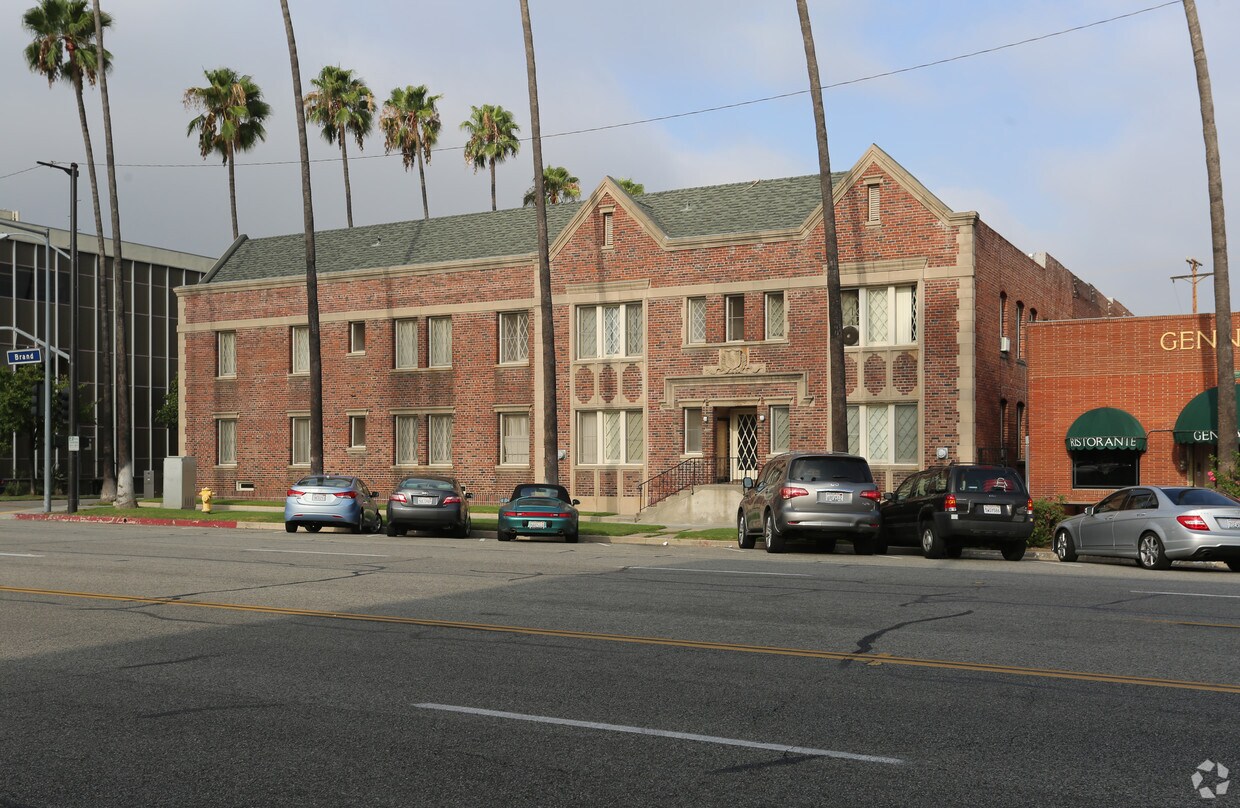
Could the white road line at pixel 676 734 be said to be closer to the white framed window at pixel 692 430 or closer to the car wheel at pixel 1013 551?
the car wheel at pixel 1013 551

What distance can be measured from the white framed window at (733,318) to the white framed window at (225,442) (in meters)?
19.7

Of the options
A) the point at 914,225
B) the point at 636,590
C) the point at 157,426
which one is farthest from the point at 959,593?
the point at 157,426

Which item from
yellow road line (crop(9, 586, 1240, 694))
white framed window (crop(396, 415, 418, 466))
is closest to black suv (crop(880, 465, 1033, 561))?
yellow road line (crop(9, 586, 1240, 694))

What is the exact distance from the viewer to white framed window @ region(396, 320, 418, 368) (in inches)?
1638

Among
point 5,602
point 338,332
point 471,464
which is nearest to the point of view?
point 5,602

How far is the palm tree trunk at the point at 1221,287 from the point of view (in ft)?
82.6

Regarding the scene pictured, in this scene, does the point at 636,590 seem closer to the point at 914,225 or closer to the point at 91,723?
the point at 91,723

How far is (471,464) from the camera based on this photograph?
40.0 metres

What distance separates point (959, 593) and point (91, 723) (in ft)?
32.6

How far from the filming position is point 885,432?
33.7m

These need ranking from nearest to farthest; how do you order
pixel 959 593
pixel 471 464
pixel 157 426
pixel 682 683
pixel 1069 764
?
pixel 1069 764 → pixel 682 683 → pixel 959 593 → pixel 471 464 → pixel 157 426

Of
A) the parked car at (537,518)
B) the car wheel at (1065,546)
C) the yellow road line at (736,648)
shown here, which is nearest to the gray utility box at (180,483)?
the parked car at (537,518)

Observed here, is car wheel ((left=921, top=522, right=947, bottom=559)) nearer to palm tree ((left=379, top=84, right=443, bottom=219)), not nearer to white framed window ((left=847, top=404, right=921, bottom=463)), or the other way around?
white framed window ((left=847, top=404, right=921, bottom=463))

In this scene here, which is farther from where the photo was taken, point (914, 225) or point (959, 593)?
point (914, 225)
